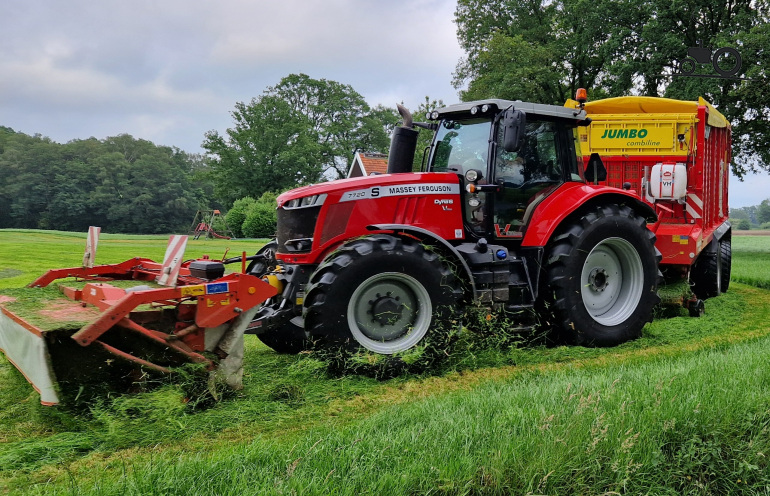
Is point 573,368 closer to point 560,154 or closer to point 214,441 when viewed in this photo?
point 560,154

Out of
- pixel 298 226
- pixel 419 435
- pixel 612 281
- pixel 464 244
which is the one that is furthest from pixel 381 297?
pixel 612 281

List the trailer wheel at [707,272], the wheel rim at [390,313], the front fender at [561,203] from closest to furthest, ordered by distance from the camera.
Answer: the wheel rim at [390,313]
the front fender at [561,203]
the trailer wheel at [707,272]

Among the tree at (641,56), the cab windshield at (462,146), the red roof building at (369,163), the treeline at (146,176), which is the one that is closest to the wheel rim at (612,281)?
the cab windshield at (462,146)

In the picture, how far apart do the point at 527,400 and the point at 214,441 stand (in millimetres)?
1868

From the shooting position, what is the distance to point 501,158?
5.64m

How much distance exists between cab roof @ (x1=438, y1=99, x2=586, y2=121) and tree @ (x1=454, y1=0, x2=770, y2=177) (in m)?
9.15

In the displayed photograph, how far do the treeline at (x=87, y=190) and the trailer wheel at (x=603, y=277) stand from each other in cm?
4529

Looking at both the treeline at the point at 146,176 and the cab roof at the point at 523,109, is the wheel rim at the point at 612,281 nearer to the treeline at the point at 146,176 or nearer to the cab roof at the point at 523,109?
the cab roof at the point at 523,109

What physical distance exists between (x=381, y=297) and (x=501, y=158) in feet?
6.70

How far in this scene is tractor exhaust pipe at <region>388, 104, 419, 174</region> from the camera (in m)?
5.93

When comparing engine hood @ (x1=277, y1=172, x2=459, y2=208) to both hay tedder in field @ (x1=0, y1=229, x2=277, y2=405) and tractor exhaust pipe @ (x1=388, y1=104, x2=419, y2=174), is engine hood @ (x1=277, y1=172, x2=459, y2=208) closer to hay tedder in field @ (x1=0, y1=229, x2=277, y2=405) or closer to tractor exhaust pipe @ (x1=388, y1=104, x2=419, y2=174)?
tractor exhaust pipe @ (x1=388, y1=104, x2=419, y2=174)

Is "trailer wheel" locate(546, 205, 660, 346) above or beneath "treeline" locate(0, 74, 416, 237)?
beneath

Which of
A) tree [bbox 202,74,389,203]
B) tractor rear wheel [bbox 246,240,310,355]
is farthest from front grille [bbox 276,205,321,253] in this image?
tree [bbox 202,74,389,203]

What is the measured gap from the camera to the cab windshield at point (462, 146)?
5.67 meters
